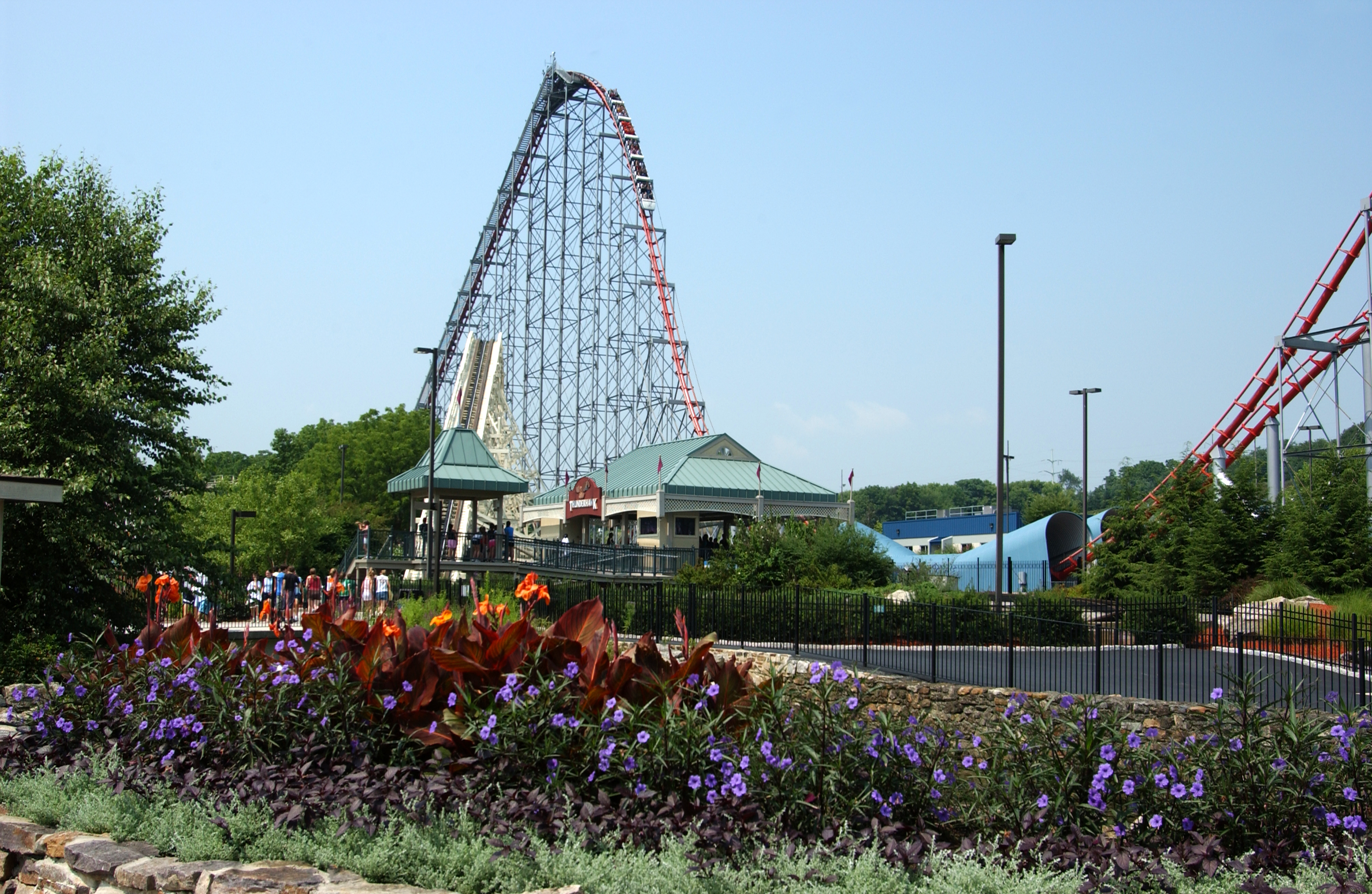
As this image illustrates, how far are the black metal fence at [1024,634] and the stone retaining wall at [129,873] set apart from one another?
971 cm

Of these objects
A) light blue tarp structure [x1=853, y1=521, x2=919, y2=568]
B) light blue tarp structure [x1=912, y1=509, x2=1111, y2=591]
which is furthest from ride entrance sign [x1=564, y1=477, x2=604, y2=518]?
light blue tarp structure [x1=912, y1=509, x2=1111, y2=591]

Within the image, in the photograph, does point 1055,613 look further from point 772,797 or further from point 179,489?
point 772,797

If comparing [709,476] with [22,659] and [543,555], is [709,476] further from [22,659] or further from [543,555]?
[22,659]

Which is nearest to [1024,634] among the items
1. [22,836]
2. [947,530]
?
[22,836]

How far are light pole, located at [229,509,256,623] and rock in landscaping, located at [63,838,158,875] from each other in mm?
2530

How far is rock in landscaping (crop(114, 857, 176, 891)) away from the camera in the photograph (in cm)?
517

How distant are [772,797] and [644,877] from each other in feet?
2.76

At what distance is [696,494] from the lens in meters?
38.6

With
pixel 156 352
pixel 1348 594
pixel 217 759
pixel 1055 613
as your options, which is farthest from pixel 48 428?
pixel 1348 594

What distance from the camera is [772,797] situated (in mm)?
5254

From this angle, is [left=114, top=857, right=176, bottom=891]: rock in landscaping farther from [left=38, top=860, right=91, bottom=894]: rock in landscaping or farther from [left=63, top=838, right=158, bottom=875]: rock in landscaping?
[left=38, top=860, right=91, bottom=894]: rock in landscaping

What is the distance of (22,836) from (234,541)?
30.4 meters

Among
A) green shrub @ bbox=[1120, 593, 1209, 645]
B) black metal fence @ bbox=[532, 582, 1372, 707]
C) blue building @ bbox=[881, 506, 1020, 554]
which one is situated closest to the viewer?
black metal fence @ bbox=[532, 582, 1372, 707]

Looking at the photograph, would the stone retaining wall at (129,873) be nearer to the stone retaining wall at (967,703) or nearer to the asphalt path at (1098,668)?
the stone retaining wall at (967,703)
